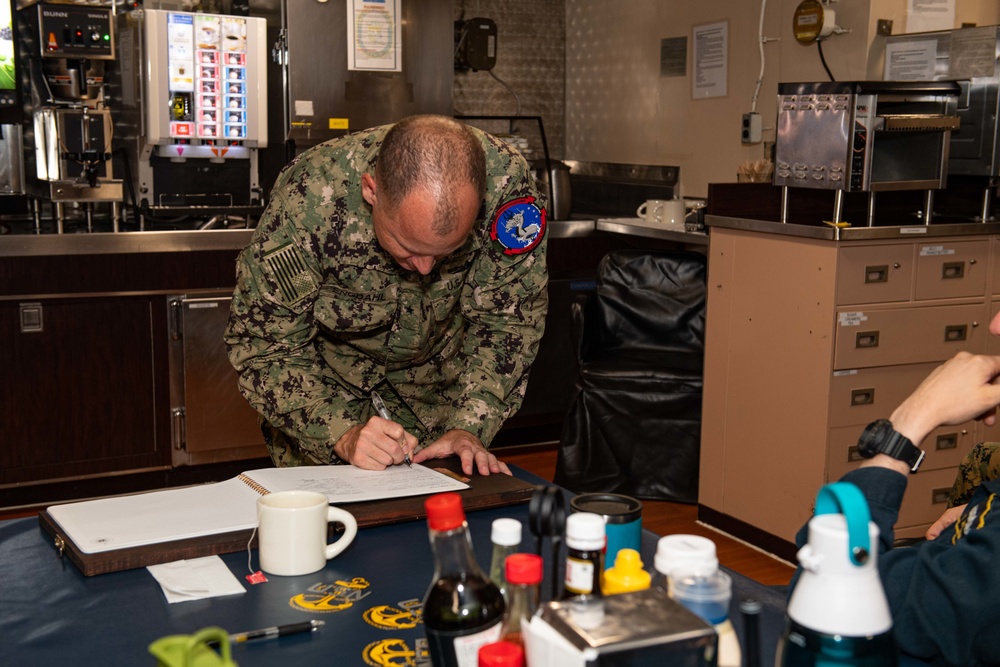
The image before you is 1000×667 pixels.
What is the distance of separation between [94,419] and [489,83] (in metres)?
2.83

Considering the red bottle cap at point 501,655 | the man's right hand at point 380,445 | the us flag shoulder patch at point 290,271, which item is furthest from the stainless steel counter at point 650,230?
the red bottle cap at point 501,655

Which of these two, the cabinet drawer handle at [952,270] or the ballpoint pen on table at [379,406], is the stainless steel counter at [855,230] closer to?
the cabinet drawer handle at [952,270]

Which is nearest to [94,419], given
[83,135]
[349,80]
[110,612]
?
[83,135]


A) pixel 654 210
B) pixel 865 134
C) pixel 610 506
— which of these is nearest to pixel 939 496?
pixel 865 134

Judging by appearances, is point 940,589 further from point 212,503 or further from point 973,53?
point 973,53

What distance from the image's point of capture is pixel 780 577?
11.0ft

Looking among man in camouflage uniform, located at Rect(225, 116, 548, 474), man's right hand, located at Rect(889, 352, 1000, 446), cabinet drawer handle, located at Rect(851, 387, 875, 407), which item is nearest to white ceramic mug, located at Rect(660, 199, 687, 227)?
cabinet drawer handle, located at Rect(851, 387, 875, 407)

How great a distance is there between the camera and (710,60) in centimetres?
499

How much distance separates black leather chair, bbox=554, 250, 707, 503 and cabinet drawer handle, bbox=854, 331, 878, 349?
2.56ft

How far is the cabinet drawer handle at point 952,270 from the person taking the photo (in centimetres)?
348

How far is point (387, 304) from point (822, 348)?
5.65ft

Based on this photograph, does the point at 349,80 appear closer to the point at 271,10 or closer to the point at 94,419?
the point at 271,10

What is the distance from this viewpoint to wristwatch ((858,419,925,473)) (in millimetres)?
1297

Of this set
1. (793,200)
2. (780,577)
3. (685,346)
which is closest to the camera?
(780,577)
